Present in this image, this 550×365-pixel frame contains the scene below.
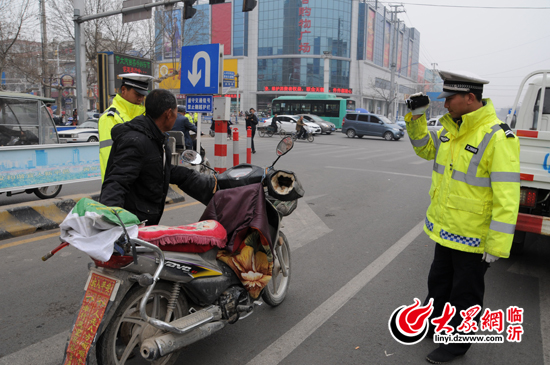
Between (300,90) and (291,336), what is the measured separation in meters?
67.5

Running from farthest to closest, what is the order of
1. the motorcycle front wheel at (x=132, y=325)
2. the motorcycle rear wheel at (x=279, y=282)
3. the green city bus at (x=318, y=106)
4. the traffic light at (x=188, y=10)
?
the green city bus at (x=318, y=106)
the traffic light at (x=188, y=10)
the motorcycle rear wheel at (x=279, y=282)
the motorcycle front wheel at (x=132, y=325)

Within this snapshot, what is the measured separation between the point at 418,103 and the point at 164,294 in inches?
85.5

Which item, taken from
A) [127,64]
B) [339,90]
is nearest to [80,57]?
[127,64]

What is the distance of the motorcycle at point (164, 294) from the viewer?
7.00 ft

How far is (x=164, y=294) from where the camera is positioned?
247 cm

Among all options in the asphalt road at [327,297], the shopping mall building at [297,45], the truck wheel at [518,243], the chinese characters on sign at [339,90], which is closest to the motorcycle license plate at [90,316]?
the asphalt road at [327,297]

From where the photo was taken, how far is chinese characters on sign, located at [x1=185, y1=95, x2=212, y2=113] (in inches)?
314

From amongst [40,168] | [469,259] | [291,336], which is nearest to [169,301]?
[291,336]

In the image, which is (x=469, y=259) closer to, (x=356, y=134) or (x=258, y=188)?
(x=258, y=188)

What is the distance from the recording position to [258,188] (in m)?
2.84

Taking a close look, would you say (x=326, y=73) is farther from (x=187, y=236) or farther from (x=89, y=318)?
(x=89, y=318)

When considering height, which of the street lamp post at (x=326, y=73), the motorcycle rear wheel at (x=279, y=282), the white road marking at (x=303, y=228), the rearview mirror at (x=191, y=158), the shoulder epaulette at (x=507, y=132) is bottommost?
the white road marking at (x=303, y=228)

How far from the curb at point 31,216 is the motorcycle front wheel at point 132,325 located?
A: 12.6 ft

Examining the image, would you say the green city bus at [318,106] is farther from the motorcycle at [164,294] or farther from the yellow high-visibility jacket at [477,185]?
the motorcycle at [164,294]
